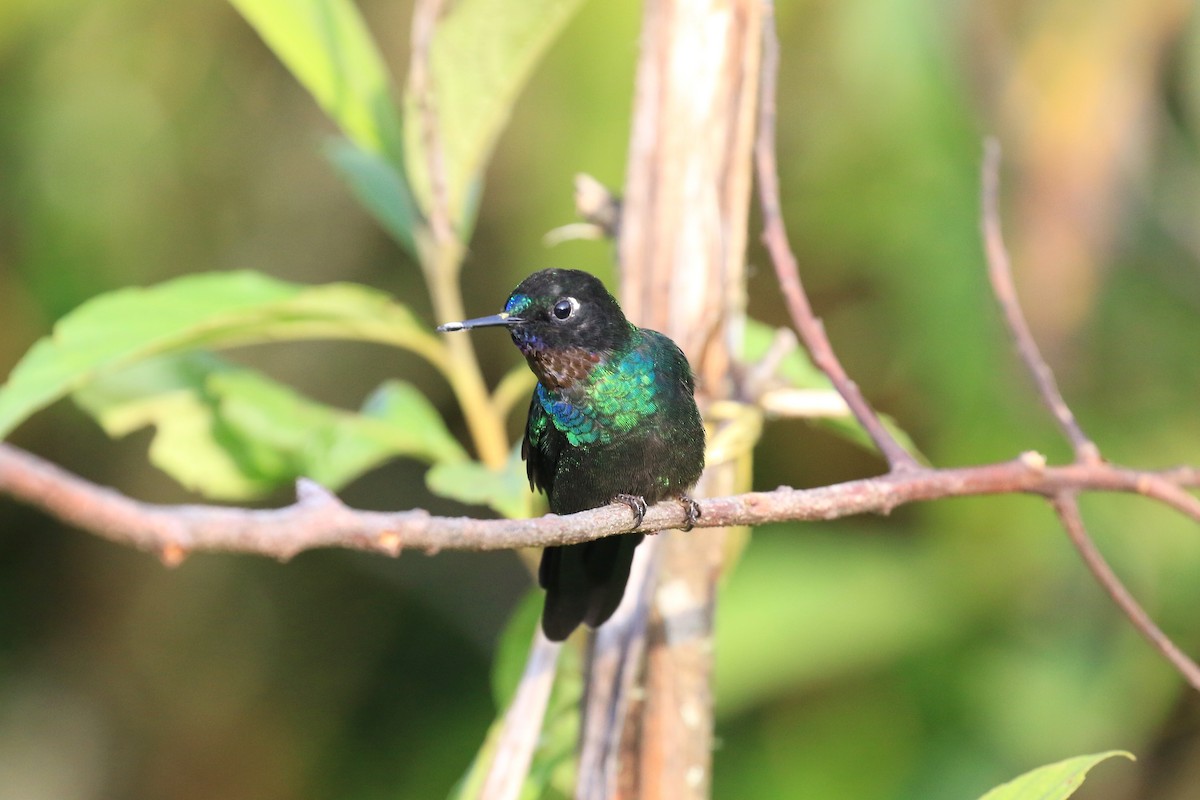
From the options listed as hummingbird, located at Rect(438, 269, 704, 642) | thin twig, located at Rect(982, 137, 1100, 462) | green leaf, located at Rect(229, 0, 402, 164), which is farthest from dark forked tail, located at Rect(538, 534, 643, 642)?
green leaf, located at Rect(229, 0, 402, 164)

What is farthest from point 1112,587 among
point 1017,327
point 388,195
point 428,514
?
point 388,195

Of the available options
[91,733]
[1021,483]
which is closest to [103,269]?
[91,733]

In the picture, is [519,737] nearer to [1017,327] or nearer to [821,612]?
[1017,327]

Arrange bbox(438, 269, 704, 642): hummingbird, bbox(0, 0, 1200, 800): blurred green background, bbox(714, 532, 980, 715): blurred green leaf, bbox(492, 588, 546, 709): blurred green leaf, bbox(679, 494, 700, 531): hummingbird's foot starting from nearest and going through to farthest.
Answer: bbox(679, 494, 700, 531): hummingbird's foot
bbox(438, 269, 704, 642): hummingbird
bbox(492, 588, 546, 709): blurred green leaf
bbox(714, 532, 980, 715): blurred green leaf
bbox(0, 0, 1200, 800): blurred green background

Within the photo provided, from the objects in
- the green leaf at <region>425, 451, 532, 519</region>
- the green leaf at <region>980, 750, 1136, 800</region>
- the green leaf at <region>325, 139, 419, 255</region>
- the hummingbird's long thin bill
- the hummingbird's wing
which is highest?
the green leaf at <region>325, 139, 419, 255</region>

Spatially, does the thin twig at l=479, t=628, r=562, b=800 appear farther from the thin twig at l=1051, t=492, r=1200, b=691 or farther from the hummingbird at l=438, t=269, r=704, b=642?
the thin twig at l=1051, t=492, r=1200, b=691
